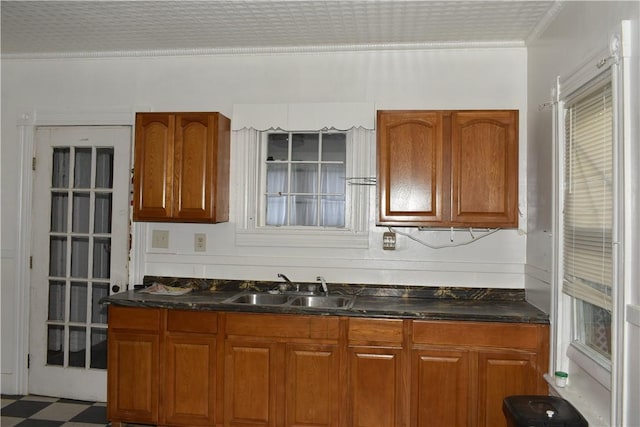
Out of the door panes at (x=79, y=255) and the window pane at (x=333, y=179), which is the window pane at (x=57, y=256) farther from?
the window pane at (x=333, y=179)

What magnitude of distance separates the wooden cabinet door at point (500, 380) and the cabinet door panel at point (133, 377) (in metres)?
1.91

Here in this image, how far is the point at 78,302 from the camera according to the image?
12.1 feet

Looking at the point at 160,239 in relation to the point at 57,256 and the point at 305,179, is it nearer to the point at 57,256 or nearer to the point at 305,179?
the point at 57,256

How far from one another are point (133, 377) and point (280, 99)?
2080 millimetres

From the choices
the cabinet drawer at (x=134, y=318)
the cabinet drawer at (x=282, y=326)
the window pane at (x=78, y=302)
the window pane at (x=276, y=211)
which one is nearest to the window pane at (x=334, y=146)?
the window pane at (x=276, y=211)

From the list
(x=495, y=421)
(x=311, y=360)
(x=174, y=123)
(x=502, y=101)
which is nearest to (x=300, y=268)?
(x=311, y=360)

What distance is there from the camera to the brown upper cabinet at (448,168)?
9.73 ft

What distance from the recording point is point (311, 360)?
2820 mm

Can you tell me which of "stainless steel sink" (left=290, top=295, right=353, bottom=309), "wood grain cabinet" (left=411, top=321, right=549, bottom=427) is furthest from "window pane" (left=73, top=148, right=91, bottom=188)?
"wood grain cabinet" (left=411, top=321, right=549, bottom=427)

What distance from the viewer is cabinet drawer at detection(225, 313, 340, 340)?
2.82 metres

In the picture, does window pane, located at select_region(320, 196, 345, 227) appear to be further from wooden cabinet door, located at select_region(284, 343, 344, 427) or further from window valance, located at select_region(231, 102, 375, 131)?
wooden cabinet door, located at select_region(284, 343, 344, 427)

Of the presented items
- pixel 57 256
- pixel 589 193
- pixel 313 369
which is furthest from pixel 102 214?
pixel 589 193

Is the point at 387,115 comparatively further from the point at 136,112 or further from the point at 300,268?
the point at 136,112

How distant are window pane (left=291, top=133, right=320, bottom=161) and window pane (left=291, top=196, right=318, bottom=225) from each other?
0.30 m
